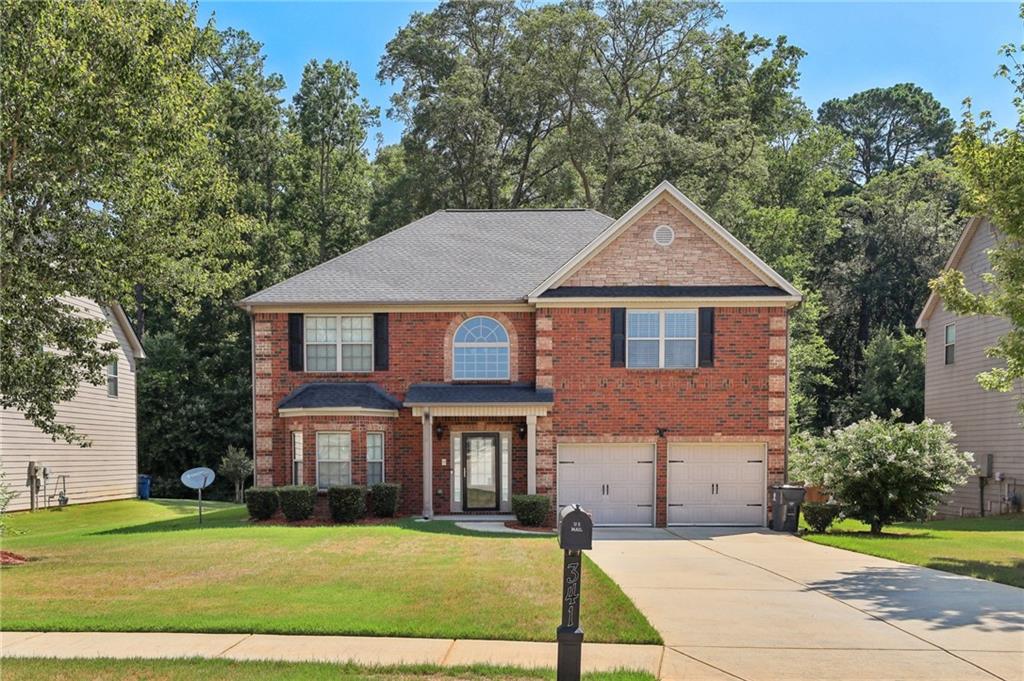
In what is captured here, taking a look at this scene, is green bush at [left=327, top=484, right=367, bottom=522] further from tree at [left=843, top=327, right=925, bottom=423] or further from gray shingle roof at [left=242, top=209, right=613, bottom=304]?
tree at [left=843, top=327, right=925, bottom=423]

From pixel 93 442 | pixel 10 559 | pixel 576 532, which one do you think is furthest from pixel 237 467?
pixel 576 532

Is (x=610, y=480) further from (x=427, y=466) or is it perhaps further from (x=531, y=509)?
(x=427, y=466)

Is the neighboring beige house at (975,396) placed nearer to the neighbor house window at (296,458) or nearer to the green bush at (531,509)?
the green bush at (531,509)

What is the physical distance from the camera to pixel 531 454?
2216cm

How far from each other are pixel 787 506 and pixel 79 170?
54.2 feet

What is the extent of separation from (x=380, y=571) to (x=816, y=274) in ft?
144

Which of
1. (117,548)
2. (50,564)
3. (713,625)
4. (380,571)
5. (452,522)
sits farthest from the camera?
(452,522)

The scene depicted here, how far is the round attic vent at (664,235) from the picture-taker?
22547 mm

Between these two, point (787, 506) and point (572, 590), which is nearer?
point (572, 590)

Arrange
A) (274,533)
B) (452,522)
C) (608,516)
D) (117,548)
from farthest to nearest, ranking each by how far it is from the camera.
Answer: (608,516), (452,522), (274,533), (117,548)

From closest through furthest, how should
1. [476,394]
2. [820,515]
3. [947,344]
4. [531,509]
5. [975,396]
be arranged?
[820,515], [531,509], [476,394], [975,396], [947,344]

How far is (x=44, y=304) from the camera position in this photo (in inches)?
651

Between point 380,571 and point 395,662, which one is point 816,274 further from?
point 395,662


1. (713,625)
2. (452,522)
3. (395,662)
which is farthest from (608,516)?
(395,662)
